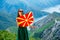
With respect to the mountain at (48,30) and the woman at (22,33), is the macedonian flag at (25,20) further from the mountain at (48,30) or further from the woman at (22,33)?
the mountain at (48,30)

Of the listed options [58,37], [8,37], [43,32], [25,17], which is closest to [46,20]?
[43,32]

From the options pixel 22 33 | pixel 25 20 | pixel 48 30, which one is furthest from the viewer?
pixel 48 30

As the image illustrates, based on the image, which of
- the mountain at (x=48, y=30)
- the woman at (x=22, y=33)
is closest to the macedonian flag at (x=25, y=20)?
the woman at (x=22, y=33)

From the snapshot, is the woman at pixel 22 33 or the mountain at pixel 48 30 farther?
the mountain at pixel 48 30

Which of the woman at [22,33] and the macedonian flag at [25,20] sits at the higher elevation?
the macedonian flag at [25,20]

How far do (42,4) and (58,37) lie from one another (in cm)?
1841

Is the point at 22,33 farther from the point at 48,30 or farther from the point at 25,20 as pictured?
the point at 48,30

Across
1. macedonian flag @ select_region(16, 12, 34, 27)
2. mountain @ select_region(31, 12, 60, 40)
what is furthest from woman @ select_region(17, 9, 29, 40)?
mountain @ select_region(31, 12, 60, 40)

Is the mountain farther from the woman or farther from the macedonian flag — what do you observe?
the woman

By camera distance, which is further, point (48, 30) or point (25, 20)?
point (48, 30)

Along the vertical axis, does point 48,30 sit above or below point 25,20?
above

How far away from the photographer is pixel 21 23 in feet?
31.3

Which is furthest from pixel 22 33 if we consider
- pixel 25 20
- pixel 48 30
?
pixel 48 30

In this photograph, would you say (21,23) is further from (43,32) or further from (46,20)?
(46,20)
